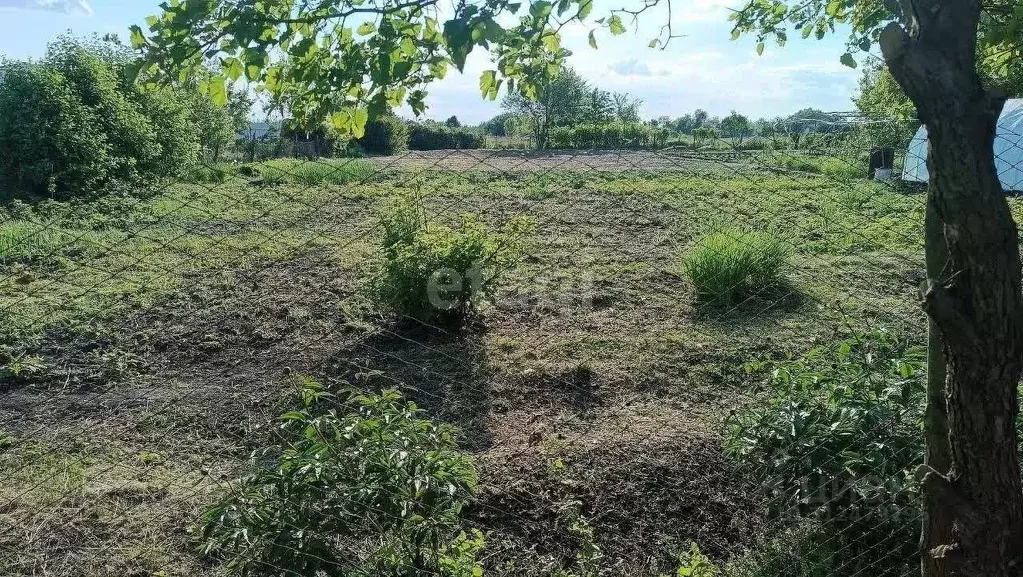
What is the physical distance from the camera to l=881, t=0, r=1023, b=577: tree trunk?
1559mm

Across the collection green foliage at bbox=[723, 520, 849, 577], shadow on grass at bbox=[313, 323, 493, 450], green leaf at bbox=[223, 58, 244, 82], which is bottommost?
green foliage at bbox=[723, 520, 849, 577]

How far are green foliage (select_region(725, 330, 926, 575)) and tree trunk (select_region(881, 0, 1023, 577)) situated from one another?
505 millimetres

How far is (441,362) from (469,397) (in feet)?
1.78

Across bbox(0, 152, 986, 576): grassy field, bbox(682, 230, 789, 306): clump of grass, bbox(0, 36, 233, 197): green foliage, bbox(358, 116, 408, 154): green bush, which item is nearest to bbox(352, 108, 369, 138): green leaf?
bbox(0, 152, 986, 576): grassy field

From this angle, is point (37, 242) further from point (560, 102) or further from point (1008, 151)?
point (560, 102)

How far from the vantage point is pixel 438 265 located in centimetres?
478

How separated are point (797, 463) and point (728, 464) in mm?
816

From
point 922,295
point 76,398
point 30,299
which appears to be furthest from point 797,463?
point 30,299

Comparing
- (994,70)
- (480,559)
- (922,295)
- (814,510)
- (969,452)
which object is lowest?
(480,559)

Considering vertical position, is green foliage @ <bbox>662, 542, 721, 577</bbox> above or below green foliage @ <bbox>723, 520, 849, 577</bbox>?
above

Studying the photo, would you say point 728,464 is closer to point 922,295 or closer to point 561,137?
point 922,295

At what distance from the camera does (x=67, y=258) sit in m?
6.91

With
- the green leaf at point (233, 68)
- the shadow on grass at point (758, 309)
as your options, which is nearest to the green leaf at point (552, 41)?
the green leaf at point (233, 68)

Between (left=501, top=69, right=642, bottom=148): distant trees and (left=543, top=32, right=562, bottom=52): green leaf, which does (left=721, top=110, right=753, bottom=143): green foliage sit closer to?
(left=543, top=32, right=562, bottom=52): green leaf
